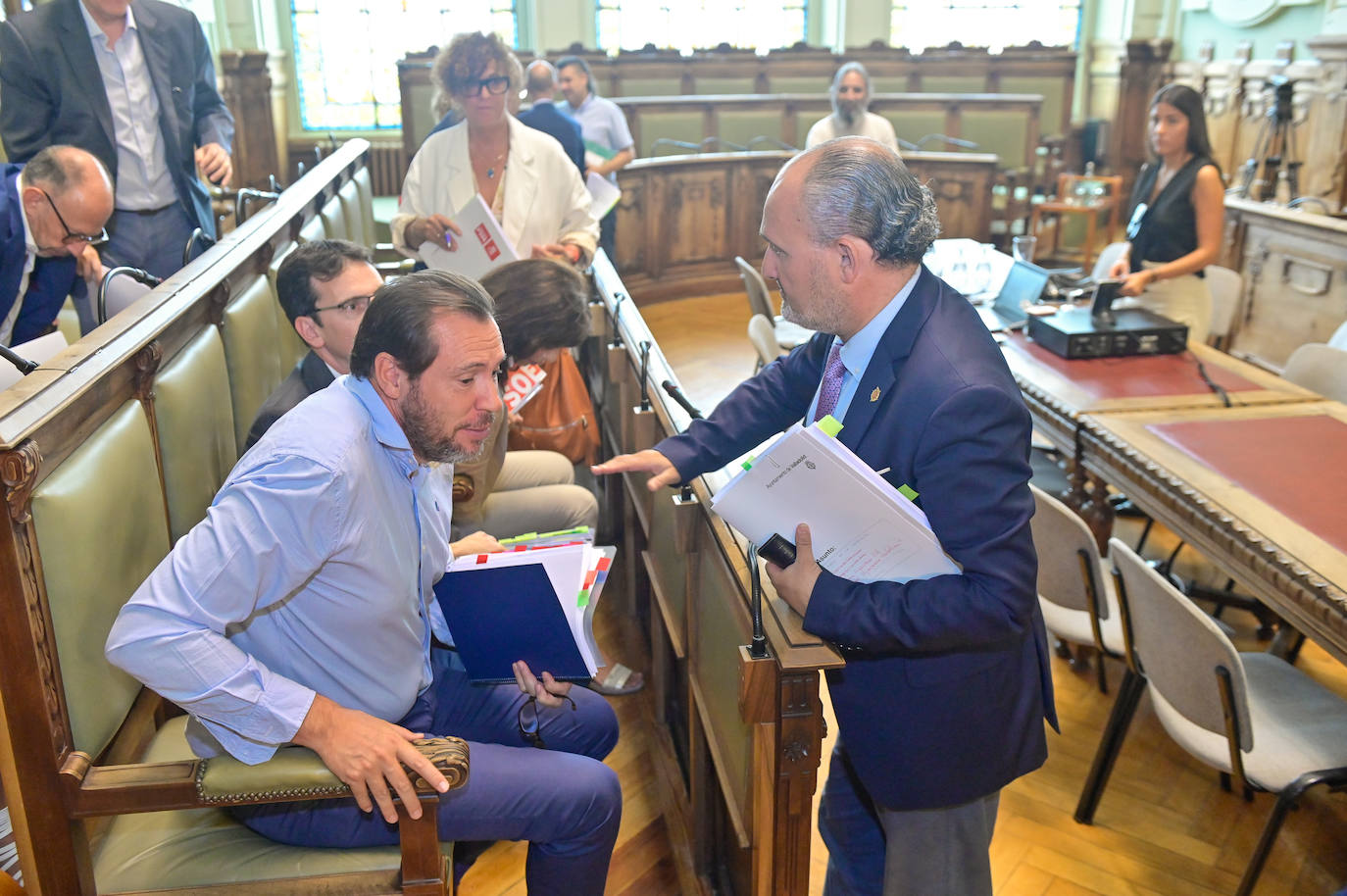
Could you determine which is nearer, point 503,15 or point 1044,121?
point 1044,121

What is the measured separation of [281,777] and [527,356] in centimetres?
123

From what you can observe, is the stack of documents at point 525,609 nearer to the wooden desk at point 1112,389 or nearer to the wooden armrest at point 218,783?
the wooden armrest at point 218,783

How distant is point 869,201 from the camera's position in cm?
141

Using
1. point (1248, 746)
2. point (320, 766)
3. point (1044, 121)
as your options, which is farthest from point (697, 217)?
point (320, 766)

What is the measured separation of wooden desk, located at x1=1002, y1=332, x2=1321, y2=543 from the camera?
2965 millimetres

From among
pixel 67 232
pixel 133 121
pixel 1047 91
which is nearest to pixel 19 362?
pixel 67 232

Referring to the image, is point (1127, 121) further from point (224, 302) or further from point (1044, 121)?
point (224, 302)

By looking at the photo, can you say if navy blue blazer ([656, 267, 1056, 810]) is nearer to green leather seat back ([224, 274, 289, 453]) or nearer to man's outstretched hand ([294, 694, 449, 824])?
man's outstretched hand ([294, 694, 449, 824])

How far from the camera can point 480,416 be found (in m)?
1.63

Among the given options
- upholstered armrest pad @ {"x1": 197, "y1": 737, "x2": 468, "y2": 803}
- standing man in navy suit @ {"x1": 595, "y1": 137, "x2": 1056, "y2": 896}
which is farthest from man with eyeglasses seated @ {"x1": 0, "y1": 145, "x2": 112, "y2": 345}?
standing man in navy suit @ {"x1": 595, "y1": 137, "x2": 1056, "y2": 896}

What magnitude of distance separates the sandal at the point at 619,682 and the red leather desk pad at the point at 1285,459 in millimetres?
1487

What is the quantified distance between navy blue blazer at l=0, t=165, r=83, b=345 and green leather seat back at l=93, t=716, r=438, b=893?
55.7 inches

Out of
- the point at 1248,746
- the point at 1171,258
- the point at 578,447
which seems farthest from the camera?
the point at 1171,258

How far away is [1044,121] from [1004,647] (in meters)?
8.69
